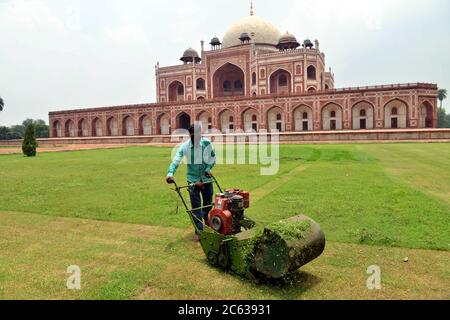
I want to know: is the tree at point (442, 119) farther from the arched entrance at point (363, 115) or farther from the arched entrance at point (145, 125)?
the arched entrance at point (145, 125)

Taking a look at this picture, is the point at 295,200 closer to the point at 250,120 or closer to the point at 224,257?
the point at 224,257

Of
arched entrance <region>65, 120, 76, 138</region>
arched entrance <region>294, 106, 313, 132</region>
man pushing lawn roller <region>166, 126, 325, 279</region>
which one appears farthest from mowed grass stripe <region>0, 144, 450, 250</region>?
arched entrance <region>65, 120, 76, 138</region>

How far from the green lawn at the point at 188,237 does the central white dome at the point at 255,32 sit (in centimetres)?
4665

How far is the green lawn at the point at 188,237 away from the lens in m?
3.59

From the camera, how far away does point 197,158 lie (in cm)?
519

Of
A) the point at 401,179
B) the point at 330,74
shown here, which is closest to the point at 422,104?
the point at 330,74

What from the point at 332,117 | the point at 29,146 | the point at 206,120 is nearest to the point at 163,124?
the point at 206,120

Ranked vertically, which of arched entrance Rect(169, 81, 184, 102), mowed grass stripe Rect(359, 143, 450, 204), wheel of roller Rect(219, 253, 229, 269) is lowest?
wheel of roller Rect(219, 253, 229, 269)

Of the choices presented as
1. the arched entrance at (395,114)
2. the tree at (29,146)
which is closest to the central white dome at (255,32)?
the arched entrance at (395,114)

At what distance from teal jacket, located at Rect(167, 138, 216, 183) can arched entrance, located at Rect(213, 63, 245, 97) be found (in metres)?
48.1

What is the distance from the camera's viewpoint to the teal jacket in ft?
17.0

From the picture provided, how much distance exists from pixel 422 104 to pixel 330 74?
2197cm

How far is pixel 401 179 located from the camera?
383 inches

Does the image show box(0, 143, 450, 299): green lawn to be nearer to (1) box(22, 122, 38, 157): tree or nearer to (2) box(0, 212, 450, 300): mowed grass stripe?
(2) box(0, 212, 450, 300): mowed grass stripe
